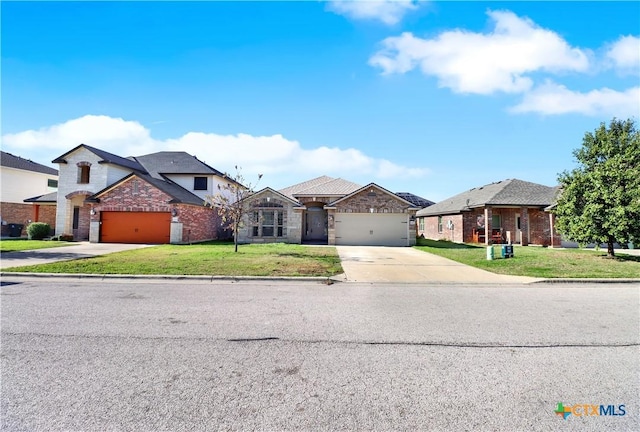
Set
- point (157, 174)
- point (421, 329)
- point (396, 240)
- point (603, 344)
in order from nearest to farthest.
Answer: point (603, 344), point (421, 329), point (396, 240), point (157, 174)

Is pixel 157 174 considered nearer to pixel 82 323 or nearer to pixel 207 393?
pixel 82 323

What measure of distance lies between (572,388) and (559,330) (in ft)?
7.45

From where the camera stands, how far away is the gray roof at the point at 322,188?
28.1 m

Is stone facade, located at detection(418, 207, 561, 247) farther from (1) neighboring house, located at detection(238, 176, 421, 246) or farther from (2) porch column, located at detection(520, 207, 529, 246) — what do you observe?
(1) neighboring house, located at detection(238, 176, 421, 246)

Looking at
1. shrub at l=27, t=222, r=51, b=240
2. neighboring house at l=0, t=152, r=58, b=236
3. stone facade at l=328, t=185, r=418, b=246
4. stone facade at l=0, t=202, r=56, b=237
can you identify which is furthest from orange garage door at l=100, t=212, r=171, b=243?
stone facade at l=328, t=185, r=418, b=246

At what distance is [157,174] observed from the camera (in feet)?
94.4

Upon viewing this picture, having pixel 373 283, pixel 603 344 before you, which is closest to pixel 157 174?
pixel 373 283

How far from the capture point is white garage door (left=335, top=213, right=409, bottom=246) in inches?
946

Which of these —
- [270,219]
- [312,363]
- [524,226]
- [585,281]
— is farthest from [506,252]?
[270,219]

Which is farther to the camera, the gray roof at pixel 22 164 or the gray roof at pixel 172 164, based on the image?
the gray roof at pixel 22 164

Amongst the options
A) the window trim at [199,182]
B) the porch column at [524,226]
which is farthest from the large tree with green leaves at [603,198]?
the window trim at [199,182]

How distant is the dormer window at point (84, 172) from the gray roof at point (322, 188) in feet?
48.8

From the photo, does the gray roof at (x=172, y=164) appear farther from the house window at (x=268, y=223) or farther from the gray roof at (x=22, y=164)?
the gray roof at (x=22, y=164)

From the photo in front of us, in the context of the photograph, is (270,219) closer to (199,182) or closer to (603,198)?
(199,182)
